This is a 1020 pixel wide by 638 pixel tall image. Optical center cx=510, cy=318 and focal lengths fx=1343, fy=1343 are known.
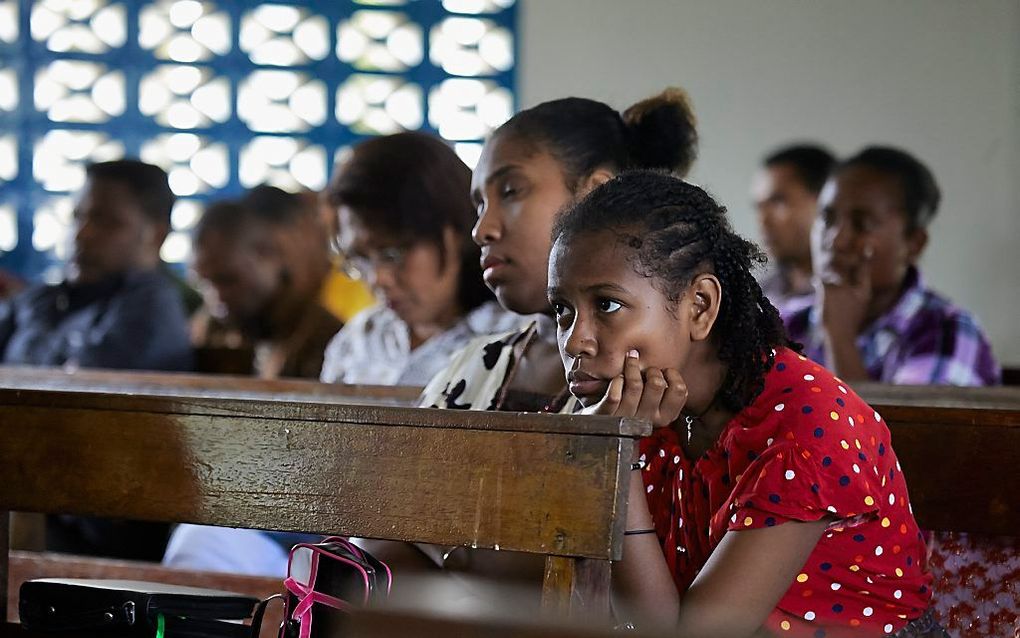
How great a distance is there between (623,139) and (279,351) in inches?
89.7

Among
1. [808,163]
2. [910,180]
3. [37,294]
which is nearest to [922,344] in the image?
[910,180]

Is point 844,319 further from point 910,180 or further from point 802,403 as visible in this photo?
point 802,403

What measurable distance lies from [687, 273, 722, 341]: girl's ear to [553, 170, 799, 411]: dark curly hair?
1cm

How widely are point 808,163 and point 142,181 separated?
265cm

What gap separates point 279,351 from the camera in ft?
14.3

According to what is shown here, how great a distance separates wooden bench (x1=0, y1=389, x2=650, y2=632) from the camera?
4.91 ft

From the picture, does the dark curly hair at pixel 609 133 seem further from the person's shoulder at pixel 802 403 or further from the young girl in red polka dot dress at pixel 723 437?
the person's shoulder at pixel 802 403

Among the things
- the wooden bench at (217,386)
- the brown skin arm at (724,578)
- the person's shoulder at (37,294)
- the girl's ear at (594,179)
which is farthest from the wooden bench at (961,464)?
the person's shoulder at (37,294)

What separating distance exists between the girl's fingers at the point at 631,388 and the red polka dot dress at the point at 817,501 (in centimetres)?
15

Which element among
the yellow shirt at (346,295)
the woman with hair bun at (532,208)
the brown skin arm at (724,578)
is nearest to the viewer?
the brown skin arm at (724,578)

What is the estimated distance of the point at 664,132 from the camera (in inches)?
90.3

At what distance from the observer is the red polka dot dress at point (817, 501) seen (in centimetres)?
166

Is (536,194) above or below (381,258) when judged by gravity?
above

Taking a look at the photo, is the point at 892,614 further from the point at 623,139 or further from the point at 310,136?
the point at 310,136
